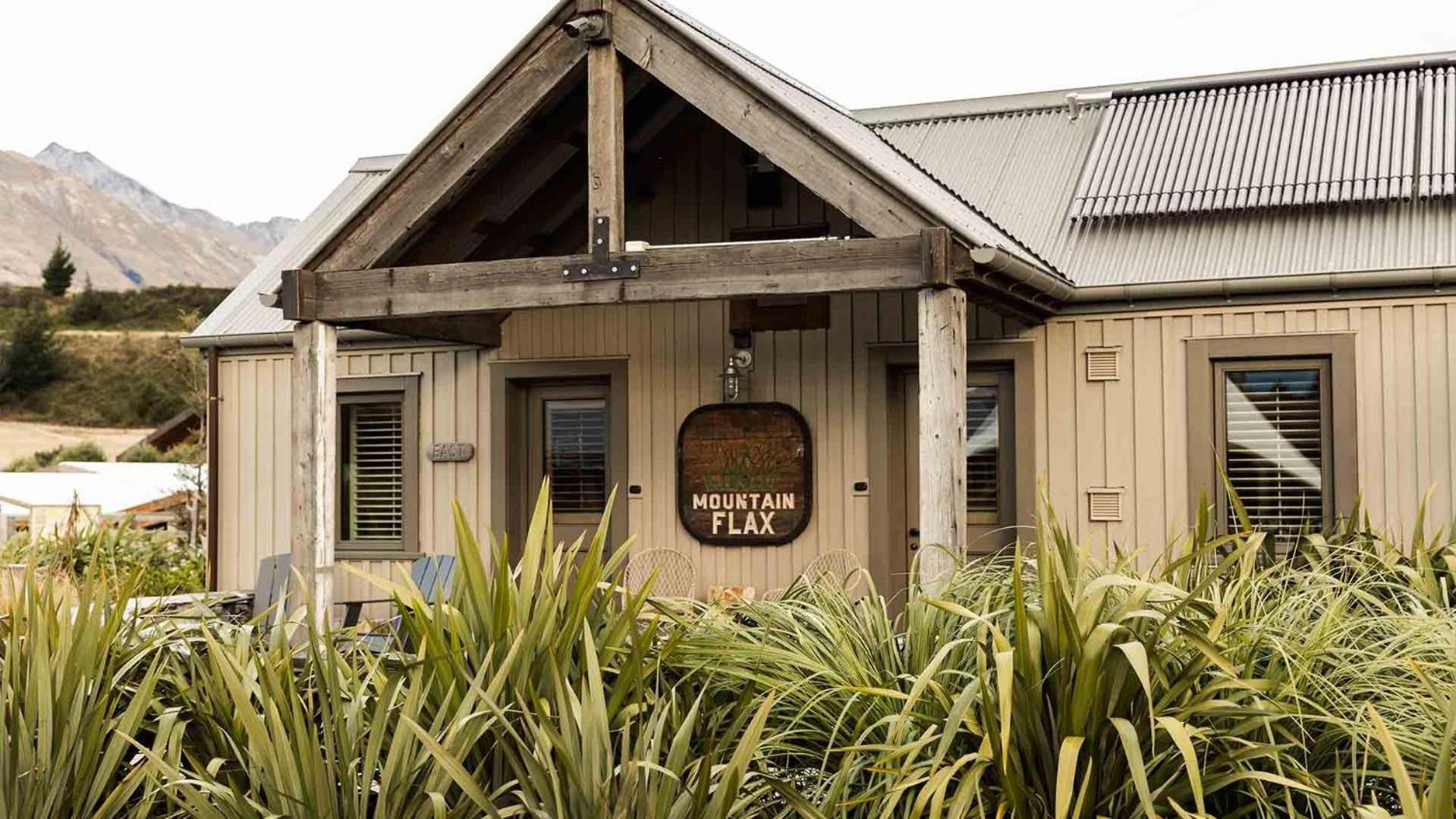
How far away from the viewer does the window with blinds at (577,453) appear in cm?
952

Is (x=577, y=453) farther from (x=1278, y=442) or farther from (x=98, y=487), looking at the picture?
(x=98, y=487)

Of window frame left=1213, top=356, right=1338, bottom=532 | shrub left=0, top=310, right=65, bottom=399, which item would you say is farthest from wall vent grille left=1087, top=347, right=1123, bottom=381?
shrub left=0, top=310, right=65, bottom=399

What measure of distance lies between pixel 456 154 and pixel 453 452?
271 centimetres

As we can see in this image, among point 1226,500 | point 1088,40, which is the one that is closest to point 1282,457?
point 1226,500

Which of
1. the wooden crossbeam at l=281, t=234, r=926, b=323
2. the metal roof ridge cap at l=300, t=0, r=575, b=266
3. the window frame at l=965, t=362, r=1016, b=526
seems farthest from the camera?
the window frame at l=965, t=362, r=1016, b=526

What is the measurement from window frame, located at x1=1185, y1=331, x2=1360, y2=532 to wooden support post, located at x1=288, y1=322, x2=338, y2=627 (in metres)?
4.70

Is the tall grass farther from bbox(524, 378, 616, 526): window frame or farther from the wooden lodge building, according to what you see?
bbox(524, 378, 616, 526): window frame

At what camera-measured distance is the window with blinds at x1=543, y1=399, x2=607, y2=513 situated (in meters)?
9.52

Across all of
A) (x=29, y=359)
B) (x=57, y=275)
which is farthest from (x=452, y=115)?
(x=57, y=275)

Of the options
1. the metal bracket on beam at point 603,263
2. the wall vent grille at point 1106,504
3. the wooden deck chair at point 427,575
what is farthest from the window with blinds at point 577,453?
the wall vent grille at point 1106,504

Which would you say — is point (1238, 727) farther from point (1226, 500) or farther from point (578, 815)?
point (1226, 500)

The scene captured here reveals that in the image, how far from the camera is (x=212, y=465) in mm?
10219

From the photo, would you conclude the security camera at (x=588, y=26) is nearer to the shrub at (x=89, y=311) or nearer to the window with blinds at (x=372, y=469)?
the window with blinds at (x=372, y=469)

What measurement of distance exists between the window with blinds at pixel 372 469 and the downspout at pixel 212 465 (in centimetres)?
95
